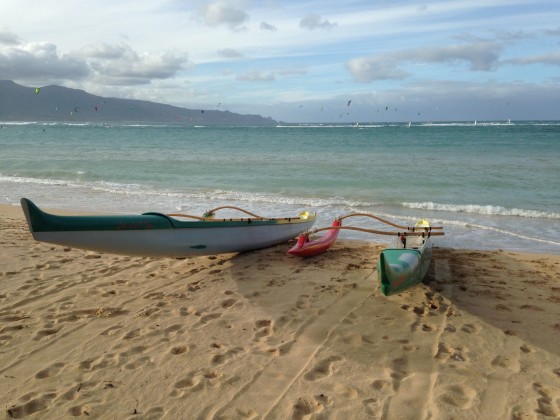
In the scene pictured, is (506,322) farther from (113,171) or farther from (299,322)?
(113,171)

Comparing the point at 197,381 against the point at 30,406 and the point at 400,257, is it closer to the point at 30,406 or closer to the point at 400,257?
the point at 30,406

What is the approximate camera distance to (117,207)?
11.4 m

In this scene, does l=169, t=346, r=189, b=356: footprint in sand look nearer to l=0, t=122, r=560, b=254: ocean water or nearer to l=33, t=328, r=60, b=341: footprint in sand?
l=33, t=328, r=60, b=341: footprint in sand

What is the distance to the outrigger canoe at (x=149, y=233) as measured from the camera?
4902 mm

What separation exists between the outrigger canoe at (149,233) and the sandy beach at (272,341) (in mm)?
375

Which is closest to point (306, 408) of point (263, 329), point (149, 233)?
point (263, 329)

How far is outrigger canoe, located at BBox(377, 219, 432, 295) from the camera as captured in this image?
452cm

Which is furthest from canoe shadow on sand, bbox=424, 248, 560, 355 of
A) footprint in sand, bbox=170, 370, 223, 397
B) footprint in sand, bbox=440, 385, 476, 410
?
footprint in sand, bbox=170, 370, 223, 397

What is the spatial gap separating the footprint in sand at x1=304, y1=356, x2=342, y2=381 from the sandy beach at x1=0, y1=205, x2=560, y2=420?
0.02m

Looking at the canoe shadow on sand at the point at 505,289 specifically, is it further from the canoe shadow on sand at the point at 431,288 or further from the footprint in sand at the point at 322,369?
the footprint in sand at the point at 322,369

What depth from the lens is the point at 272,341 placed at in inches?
165

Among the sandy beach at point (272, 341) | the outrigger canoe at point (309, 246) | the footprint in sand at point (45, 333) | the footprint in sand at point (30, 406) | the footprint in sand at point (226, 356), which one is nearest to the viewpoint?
the footprint in sand at point (30, 406)

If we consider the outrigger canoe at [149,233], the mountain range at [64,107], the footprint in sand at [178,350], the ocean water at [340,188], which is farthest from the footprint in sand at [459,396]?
the mountain range at [64,107]

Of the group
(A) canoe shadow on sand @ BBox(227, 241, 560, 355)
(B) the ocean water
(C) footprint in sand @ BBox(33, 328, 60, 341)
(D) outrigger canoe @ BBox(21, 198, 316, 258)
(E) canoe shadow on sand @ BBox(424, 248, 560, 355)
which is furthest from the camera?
(B) the ocean water
